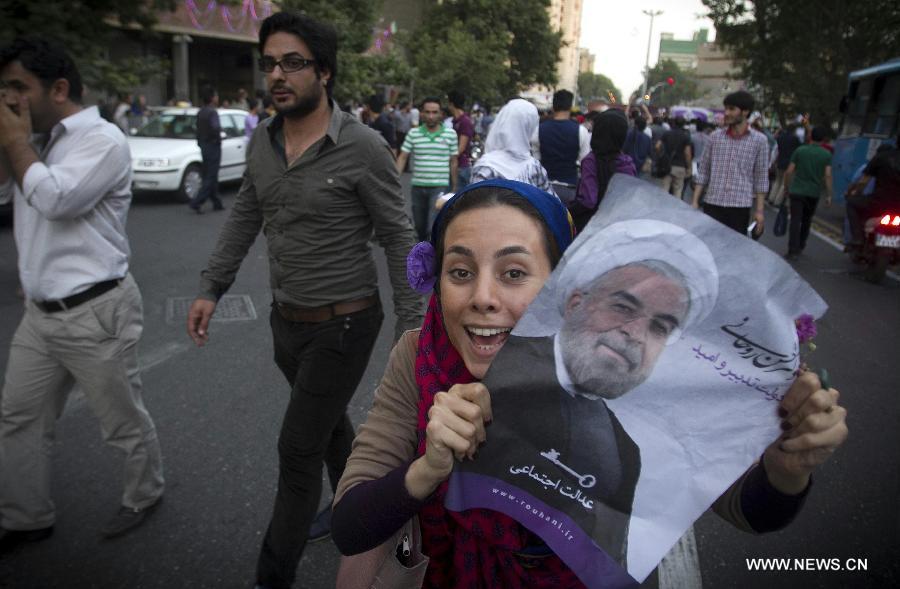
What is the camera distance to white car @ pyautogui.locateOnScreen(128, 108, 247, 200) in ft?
38.8

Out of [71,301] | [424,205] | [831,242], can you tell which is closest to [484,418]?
[71,301]

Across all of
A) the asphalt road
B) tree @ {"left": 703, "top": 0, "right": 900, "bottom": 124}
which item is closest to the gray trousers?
the asphalt road

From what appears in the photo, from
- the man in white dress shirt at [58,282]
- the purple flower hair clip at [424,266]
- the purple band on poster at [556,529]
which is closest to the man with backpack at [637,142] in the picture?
the man in white dress shirt at [58,282]

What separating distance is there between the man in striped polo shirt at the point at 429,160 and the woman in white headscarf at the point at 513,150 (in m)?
2.40

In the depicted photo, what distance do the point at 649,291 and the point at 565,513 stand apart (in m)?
0.36

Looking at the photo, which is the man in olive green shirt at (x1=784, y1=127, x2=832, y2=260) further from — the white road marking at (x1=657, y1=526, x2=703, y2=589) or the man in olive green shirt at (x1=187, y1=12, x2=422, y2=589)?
the man in olive green shirt at (x1=187, y1=12, x2=422, y2=589)

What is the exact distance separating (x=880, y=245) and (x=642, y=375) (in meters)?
9.21

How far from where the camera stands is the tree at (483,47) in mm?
36375

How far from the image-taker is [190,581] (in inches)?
106

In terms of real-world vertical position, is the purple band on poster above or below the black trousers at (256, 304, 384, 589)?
above

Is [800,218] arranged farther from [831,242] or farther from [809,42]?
[809,42]

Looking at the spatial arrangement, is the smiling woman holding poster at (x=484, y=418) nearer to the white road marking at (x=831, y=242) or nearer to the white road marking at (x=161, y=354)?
the white road marking at (x=161, y=354)

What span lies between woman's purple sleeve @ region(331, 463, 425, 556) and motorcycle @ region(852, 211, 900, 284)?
9.20 m

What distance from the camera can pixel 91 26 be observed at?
4809mm
